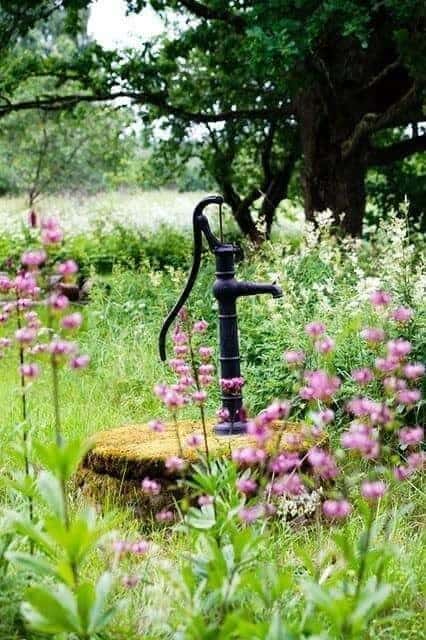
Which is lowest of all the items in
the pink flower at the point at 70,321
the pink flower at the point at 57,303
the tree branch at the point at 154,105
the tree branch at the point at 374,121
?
the pink flower at the point at 70,321

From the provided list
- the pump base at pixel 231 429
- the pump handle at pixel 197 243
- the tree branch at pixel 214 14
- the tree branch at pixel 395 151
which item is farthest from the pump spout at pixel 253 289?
the tree branch at pixel 395 151

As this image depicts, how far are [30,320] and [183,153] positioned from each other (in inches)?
455

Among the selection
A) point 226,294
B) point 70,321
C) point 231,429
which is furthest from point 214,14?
point 70,321

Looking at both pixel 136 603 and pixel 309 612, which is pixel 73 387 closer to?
pixel 136 603

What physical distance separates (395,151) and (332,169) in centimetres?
143

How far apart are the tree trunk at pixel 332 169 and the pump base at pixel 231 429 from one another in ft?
21.8

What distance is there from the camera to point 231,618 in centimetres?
179

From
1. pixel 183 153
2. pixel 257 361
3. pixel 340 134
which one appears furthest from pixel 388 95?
pixel 257 361

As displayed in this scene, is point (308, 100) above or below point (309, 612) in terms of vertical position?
above

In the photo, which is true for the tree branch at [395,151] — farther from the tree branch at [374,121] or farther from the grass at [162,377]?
the grass at [162,377]

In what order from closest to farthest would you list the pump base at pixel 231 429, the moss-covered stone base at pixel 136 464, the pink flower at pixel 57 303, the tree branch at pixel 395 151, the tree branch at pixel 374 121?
the pink flower at pixel 57 303, the moss-covered stone base at pixel 136 464, the pump base at pixel 231 429, the tree branch at pixel 374 121, the tree branch at pixel 395 151

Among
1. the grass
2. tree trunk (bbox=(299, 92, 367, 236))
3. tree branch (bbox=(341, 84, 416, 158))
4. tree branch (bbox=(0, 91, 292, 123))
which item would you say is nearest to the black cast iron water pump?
the grass

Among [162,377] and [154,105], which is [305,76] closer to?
[154,105]

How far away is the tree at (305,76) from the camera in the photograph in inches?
308
